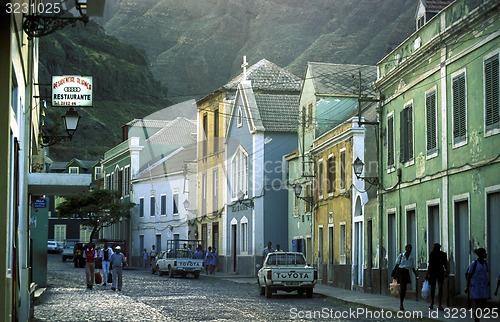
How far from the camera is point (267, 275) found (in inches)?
1156

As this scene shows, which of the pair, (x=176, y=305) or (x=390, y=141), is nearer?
(x=176, y=305)

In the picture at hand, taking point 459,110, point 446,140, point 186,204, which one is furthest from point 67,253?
point 459,110

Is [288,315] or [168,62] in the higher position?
[168,62]

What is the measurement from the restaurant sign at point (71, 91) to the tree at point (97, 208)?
161 ft

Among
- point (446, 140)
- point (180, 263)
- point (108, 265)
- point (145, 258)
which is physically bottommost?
point (145, 258)

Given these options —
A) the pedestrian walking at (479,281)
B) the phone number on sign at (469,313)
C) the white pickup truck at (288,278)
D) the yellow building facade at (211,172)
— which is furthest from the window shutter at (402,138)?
the yellow building facade at (211,172)

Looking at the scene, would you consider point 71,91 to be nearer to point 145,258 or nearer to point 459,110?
point 459,110

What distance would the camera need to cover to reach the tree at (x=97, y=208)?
71.0m

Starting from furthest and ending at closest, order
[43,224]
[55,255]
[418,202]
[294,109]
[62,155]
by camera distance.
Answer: [62,155], [55,255], [294,109], [43,224], [418,202]

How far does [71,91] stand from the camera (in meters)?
22.1

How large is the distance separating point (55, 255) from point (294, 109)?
46135mm

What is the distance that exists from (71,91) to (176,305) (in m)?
6.65

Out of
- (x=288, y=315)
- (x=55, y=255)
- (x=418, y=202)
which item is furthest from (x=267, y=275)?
(x=55, y=255)

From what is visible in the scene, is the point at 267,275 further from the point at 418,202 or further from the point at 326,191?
the point at 326,191
